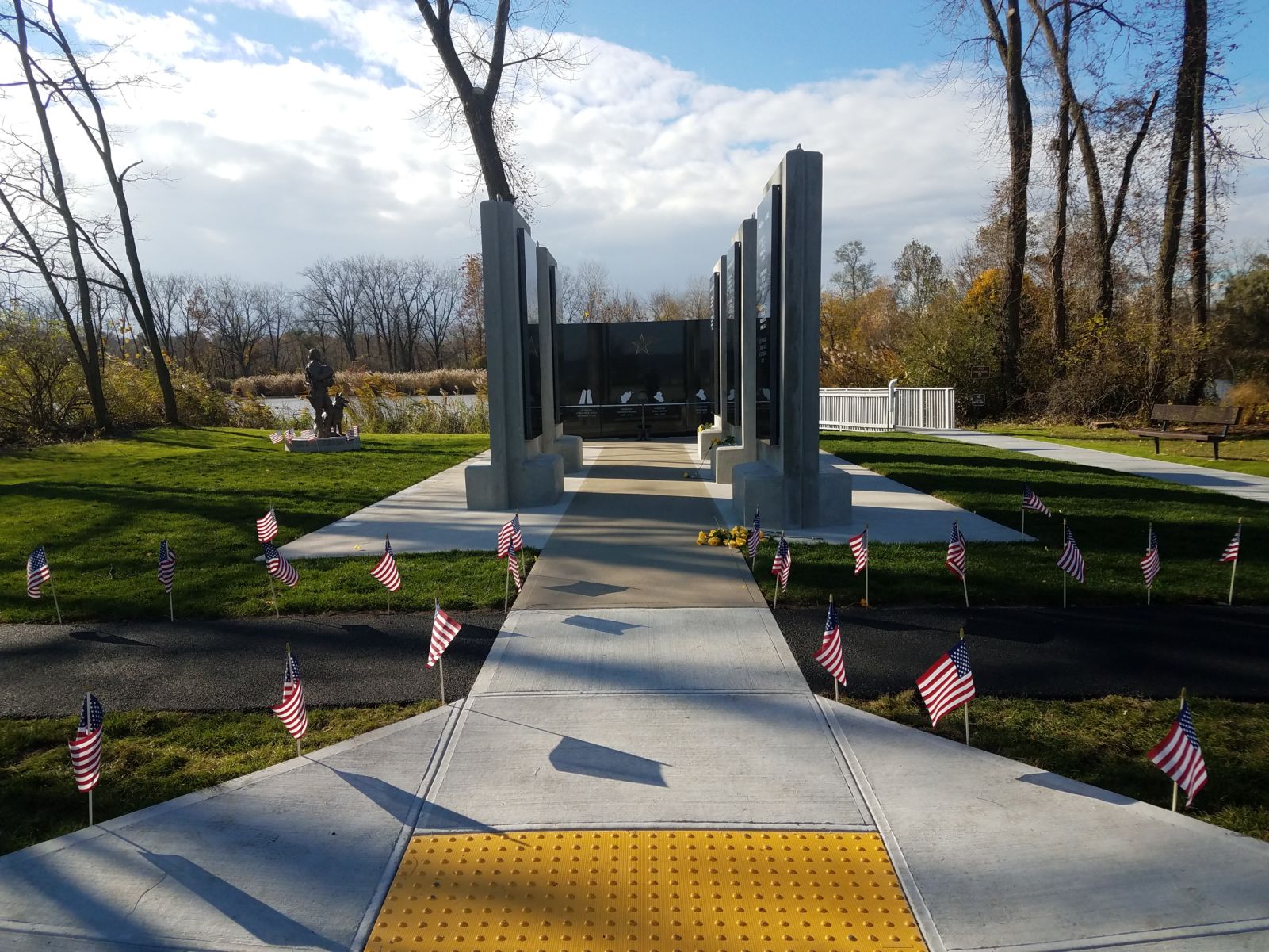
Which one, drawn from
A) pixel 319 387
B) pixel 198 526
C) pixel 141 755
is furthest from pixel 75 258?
pixel 141 755

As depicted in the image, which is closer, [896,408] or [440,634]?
[440,634]

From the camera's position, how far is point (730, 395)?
16031 mm

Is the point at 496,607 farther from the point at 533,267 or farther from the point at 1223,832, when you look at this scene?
the point at 533,267

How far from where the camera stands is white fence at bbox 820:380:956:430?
24312mm

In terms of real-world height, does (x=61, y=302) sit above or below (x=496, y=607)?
above

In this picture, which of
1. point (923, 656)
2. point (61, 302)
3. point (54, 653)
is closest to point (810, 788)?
point (923, 656)

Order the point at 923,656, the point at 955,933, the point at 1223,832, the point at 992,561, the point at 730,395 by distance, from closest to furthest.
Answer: the point at 955,933 < the point at 1223,832 < the point at 923,656 < the point at 992,561 < the point at 730,395

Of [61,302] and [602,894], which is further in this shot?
[61,302]

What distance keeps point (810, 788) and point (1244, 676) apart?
127 inches

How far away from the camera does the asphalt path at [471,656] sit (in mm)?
5148

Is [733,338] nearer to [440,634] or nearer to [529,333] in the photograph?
[529,333]

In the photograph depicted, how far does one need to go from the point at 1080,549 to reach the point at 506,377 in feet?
24.0

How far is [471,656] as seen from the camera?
19.0 feet

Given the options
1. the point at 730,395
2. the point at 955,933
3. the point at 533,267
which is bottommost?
the point at 955,933
